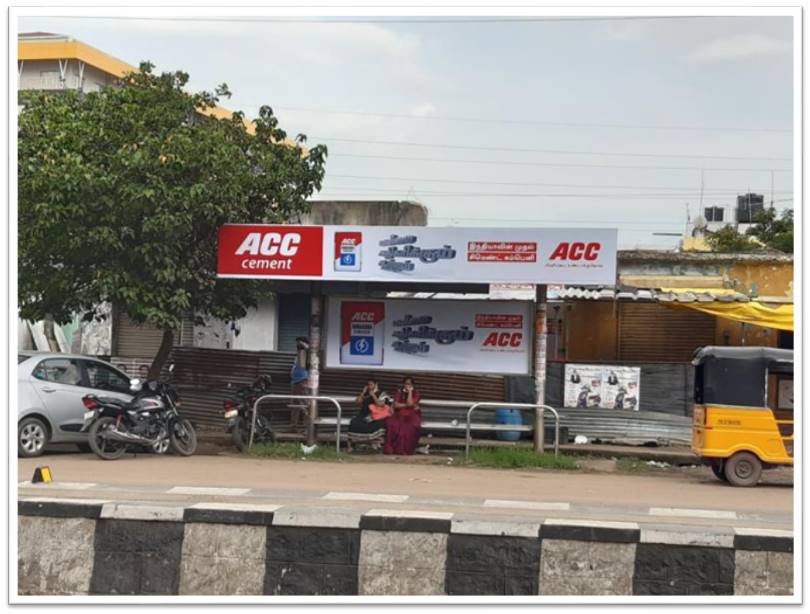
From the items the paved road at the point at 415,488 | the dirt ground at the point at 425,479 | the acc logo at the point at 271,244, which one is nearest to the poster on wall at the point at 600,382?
the dirt ground at the point at 425,479

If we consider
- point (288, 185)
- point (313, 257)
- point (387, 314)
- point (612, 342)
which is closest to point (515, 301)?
point (387, 314)

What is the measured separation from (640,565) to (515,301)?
9.91m

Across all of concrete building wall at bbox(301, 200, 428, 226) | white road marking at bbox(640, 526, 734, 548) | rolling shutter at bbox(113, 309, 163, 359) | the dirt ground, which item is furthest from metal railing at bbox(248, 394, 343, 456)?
concrete building wall at bbox(301, 200, 428, 226)

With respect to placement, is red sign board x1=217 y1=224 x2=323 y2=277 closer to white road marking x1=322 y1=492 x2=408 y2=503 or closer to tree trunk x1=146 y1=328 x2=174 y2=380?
tree trunk x1=146 y1=328 x2=174 y2=380

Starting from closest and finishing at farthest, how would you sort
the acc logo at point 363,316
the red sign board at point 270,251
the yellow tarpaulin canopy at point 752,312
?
the red sign board at point 270,251
the acc logo at point 363,316
the yellow tarpaulin canopy at point 752,312

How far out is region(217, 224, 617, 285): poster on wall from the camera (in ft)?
53.7

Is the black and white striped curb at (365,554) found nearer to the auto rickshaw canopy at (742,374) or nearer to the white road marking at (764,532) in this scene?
the white road marking at (764,532)

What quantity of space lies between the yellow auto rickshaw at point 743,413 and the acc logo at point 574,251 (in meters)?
2.20

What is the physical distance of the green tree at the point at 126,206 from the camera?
667 inches
